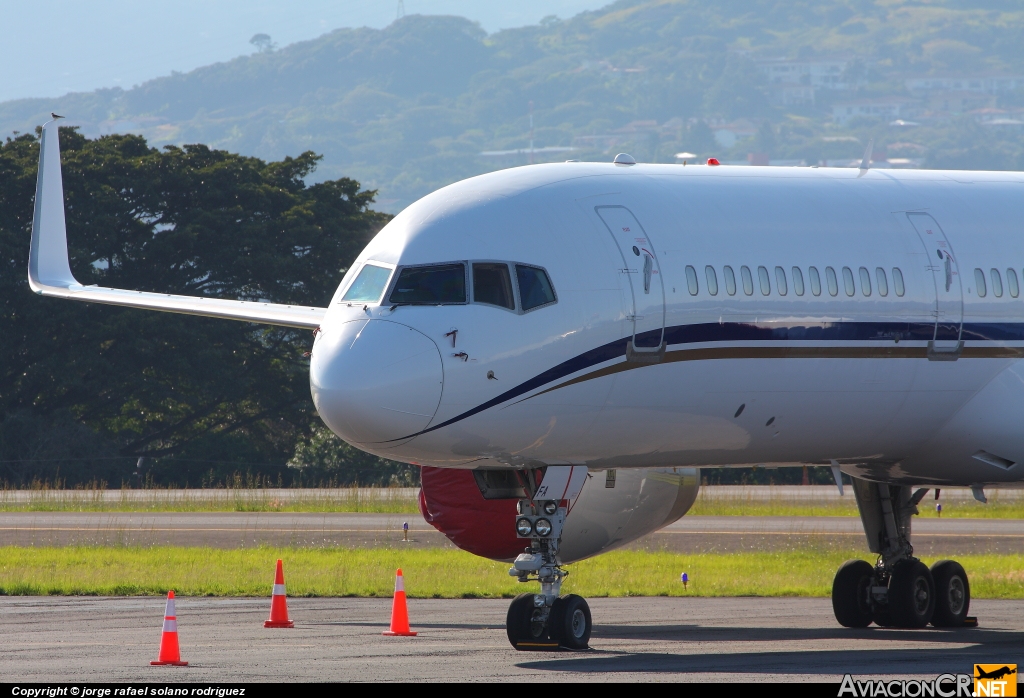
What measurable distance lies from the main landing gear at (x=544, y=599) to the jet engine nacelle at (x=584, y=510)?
2683mm

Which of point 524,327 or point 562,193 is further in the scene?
point 562,193

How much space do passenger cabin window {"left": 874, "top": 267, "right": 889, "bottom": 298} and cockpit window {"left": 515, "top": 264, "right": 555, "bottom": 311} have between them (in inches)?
170

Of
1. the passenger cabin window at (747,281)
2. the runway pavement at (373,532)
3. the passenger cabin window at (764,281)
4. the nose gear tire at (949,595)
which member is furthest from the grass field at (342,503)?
the passenger cabin window at (747,281)

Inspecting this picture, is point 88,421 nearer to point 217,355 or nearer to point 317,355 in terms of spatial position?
point 217,355

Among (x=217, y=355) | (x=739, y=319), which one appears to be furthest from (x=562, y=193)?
(x=217, y=355)

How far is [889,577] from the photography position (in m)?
21.4

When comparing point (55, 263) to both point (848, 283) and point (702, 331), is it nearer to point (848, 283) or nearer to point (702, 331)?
point (702, 331)

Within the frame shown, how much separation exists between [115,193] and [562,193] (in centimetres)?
4947

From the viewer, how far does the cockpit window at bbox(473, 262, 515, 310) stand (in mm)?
15477

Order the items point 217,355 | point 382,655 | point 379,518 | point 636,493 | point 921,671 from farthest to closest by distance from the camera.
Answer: point 217,355, point 379,518, point 636,493, point 382,655, point 921,671

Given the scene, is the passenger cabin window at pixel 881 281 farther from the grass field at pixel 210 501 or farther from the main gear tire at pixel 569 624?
the grass field at pixel 210 501

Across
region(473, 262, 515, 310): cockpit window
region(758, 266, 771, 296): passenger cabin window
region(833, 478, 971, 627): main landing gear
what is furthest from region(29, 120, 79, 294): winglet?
region(833, 478, 971, 627): main landing gear

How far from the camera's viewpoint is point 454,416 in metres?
15.0

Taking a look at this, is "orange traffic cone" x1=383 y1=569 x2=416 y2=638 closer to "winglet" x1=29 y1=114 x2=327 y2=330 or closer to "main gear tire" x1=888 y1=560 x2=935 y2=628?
"winglet" x1=29 y1=114 x2=327 y2=330
